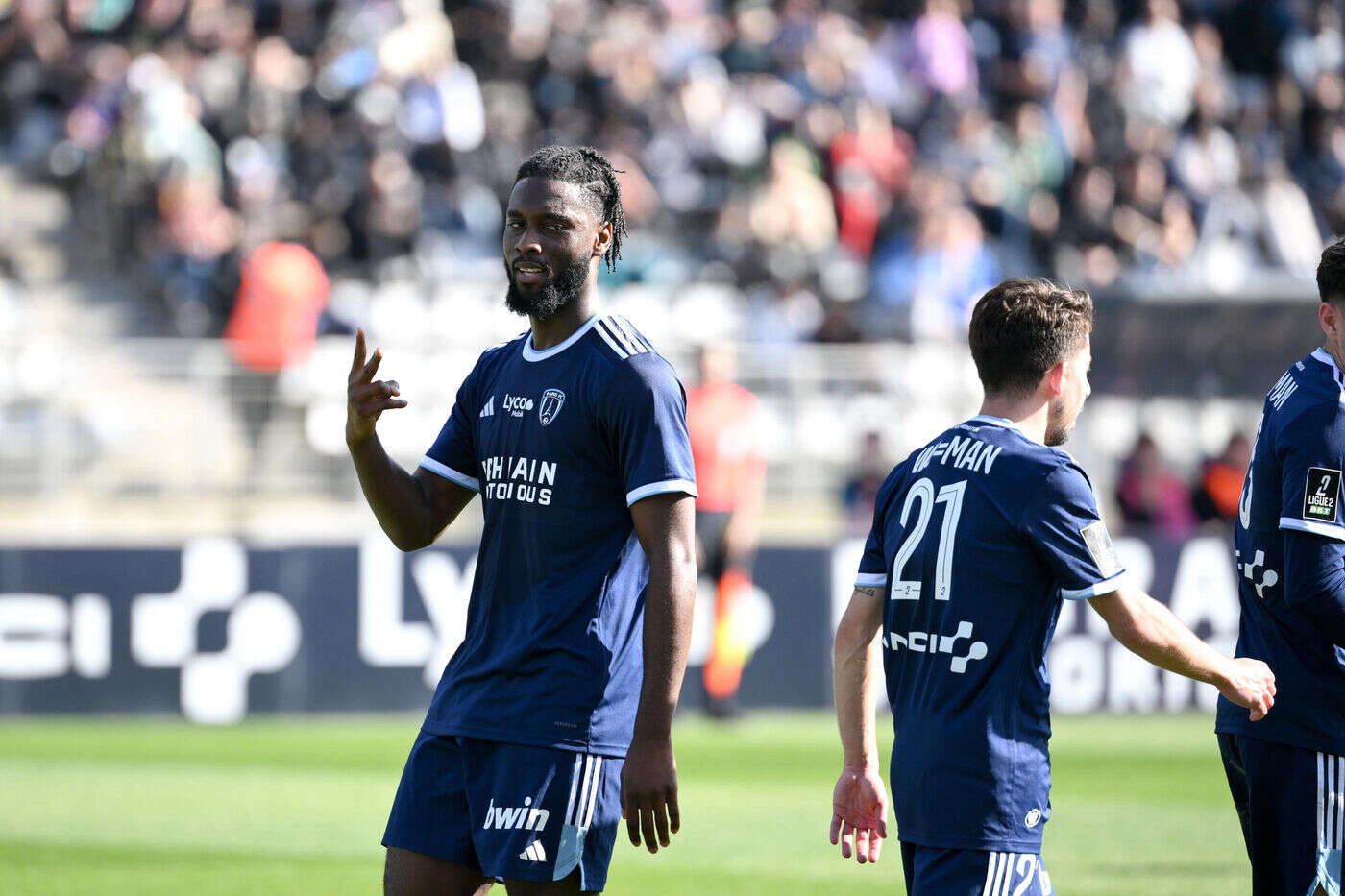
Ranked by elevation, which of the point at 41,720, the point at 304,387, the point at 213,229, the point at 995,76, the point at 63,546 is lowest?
the point at 41,720

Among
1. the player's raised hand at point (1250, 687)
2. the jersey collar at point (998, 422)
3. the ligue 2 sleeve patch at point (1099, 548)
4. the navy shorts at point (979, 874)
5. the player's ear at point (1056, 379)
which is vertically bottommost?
the navy shorts at point (979, 874)

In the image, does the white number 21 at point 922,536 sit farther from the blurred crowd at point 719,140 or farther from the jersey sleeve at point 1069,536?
the blurred crowd at point 719,140

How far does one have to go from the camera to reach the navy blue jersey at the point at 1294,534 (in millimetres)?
4793

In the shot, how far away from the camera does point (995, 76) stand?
21172mm

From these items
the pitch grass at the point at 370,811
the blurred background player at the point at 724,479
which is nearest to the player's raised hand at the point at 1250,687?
the pitch grass at the point at 370,811

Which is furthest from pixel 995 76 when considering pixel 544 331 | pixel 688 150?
pixel 544 331

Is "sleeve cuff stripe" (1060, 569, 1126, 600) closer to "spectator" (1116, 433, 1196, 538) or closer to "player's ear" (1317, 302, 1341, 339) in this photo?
"player's ear" (1317, 302, 1341, 339)

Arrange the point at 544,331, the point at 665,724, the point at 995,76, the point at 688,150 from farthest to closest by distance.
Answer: the point at 995,76 → the point at 688,150 → the point at 544,331 → the point at 665,724

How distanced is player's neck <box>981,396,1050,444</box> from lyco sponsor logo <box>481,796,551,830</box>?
54.3 inches

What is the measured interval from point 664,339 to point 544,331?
37.4ft

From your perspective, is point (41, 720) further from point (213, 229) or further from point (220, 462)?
point (213, 229)

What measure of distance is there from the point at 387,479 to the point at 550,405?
0.53 meters

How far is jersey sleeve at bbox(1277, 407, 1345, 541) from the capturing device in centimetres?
477

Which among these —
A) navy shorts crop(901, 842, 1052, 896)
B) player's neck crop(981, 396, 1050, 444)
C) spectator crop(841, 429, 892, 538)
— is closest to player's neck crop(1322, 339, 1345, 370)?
player's neck crop(981, 396, 1050, 444)
